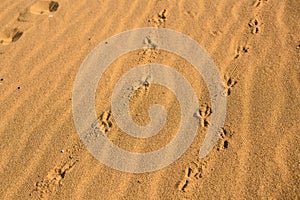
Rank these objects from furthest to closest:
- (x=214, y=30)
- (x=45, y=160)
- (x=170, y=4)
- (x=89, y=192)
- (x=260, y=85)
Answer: (x=170, y=4) < (x=214, y=30) < (x=260, y=85) < (x=45, y=160) < (x=89, y=192)

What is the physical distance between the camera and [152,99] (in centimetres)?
319

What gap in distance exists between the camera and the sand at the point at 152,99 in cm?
261

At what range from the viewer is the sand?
2.61 meters

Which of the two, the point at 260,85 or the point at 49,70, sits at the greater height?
the point at 260,85

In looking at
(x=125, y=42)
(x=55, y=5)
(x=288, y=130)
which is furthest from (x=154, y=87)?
(x=55, y=5)

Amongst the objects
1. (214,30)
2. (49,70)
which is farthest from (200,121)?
(49,70)

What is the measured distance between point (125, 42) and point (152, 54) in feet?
1.13

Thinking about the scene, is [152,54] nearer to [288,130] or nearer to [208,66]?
[208,66]

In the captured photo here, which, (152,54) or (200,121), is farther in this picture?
(152,54)

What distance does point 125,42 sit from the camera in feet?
12.1

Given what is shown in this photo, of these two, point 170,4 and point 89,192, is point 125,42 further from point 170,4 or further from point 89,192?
point 89,192

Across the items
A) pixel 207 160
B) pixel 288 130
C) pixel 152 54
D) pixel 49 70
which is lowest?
pixel 207 160

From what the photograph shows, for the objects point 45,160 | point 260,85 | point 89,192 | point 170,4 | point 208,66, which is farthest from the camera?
point 170,4

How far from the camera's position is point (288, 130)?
8.96 feet
